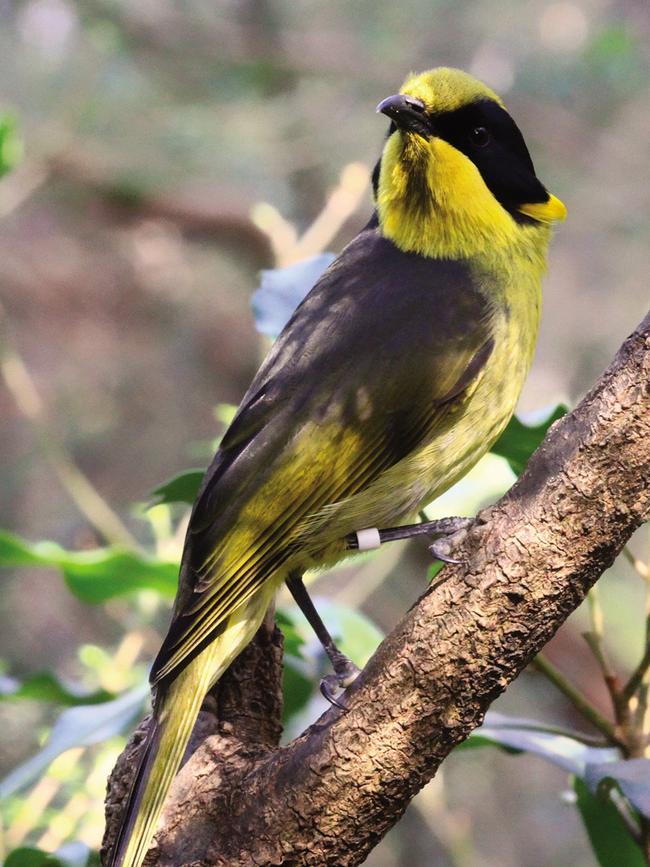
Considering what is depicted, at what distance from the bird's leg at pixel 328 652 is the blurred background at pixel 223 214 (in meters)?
3.93

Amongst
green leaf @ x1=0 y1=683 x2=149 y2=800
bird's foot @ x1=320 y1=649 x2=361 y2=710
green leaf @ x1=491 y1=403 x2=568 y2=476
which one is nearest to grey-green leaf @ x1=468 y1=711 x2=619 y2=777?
bird's foot @ x1=320 y1=649 x2=361 y2=710

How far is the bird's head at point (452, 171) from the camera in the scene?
244cm

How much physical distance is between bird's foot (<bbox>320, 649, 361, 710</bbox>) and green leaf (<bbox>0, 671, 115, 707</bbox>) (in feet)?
1.82

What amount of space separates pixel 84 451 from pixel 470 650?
5758 mm

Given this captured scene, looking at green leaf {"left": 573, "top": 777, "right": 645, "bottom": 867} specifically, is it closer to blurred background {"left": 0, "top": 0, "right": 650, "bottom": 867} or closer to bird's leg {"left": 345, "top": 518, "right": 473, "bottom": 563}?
bird's leg {"left": 345, "top": 518, "right": 473, "bottom": 563}

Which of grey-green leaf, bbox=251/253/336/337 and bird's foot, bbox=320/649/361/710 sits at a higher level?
grey-green leaf, bbox=251/253/336/337

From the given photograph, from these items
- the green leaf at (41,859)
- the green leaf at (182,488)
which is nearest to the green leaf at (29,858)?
the green leaf at (41,859)

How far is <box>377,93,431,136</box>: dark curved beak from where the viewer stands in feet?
7.65

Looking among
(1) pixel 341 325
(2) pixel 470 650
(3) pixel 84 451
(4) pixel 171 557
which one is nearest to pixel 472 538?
(2) pixel 470 650

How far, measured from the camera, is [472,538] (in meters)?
1.69

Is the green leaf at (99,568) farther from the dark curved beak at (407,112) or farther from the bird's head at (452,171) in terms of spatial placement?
the dark curved beak at (407,112)

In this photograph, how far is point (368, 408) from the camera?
220 centimetres

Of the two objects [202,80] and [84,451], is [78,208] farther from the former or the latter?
[84,451]

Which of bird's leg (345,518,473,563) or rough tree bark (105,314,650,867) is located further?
bird's leg (345,518,473,563)
